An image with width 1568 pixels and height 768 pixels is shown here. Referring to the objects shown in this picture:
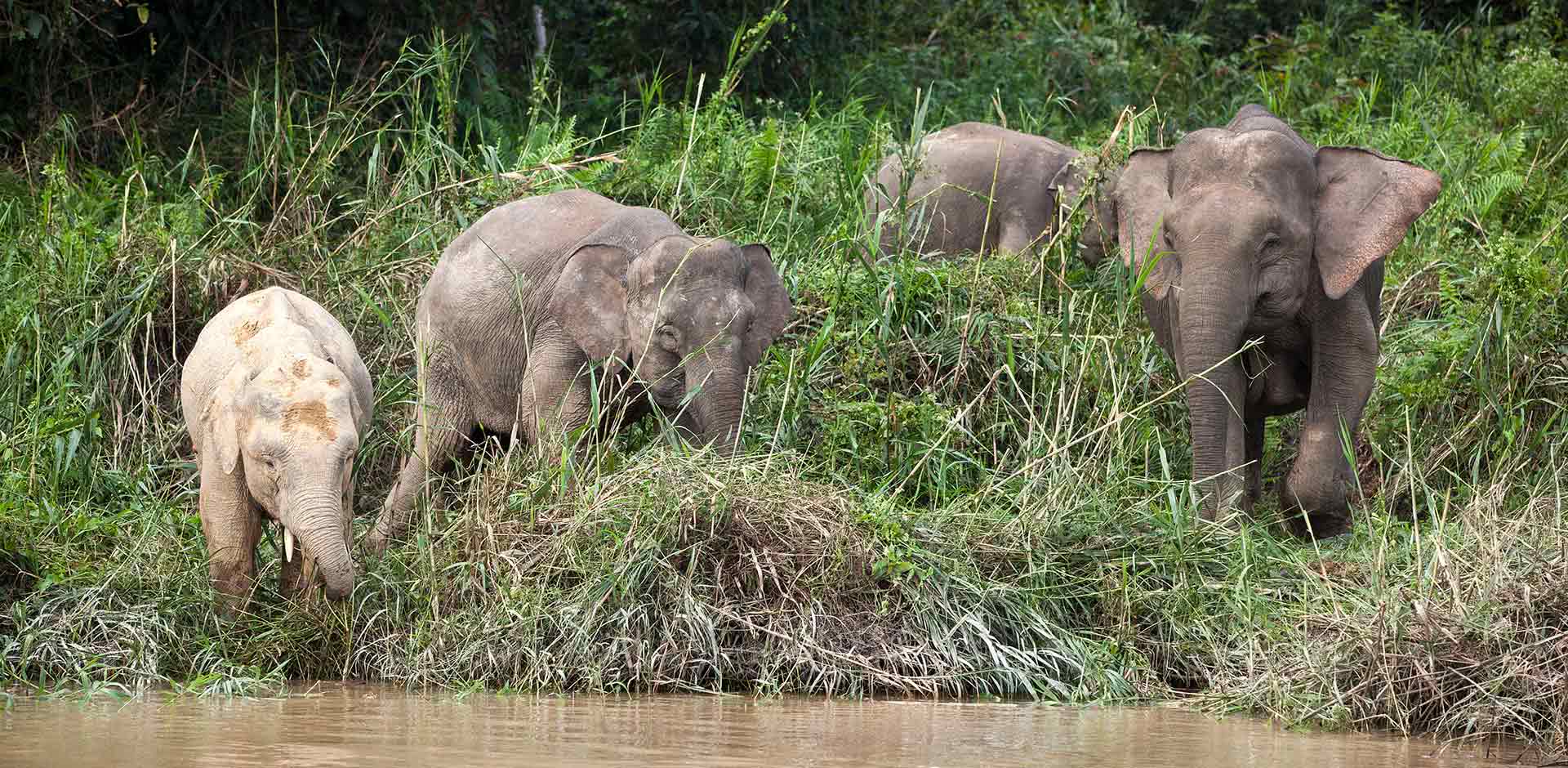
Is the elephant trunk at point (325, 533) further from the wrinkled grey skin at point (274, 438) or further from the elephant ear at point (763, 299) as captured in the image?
the elephant ear at point (763, 299)

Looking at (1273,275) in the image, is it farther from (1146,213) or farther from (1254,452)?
(1254,452)

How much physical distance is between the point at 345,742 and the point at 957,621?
7.91ft

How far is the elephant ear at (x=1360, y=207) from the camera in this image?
27.6 ft

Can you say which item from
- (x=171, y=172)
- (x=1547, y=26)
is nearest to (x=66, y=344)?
(x=171, y=172)

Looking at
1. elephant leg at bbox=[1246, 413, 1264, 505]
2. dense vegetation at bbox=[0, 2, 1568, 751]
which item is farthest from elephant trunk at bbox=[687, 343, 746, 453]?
elephant leg at bbox=[1246, 413, 1264, 505]

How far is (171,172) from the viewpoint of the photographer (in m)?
11.9

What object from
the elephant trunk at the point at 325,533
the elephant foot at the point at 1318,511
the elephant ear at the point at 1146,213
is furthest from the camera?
the elephant ear at the point at 1146,213

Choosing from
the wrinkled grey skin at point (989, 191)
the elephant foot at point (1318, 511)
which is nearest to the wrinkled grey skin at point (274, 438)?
the elephant foot at point (1318, 511)

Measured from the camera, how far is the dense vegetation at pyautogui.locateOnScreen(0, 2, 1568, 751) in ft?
23.0

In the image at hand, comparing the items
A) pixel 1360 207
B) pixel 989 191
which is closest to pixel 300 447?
pixel 1360 207

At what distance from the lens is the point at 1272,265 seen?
27.3 feet

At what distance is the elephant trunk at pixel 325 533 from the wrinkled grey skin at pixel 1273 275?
342cm

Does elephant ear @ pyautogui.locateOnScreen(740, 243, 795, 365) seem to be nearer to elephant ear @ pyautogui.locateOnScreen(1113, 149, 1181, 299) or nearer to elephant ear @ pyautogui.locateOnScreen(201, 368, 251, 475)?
elephant ear @ pyautogui.locateOnScreen(1113, 149, 1181, 299)

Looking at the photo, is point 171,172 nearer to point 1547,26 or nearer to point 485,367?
point 485,367
